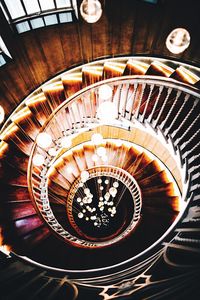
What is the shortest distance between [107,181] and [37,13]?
4783 mm

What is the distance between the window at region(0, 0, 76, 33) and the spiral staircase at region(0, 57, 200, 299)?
4.45ft

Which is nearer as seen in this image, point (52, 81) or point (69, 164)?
point (52, 81)

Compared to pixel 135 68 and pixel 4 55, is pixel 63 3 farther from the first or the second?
pixel 135 68

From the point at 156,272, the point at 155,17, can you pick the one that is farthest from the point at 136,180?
the point at 155,17

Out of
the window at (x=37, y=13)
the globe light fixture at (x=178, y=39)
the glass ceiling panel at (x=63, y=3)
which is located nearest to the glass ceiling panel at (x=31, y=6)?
the window at (x=37, y=13)

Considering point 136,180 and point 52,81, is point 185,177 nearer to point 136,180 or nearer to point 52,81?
point 136,180

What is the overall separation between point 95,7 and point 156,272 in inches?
173

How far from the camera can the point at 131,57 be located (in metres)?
6.14

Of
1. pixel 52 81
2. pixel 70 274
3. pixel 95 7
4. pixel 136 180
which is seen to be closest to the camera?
pixel 95 7

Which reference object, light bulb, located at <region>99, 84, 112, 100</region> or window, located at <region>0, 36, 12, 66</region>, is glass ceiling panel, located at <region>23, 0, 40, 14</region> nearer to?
window, located at <region>0, 36, 12, 66</region>

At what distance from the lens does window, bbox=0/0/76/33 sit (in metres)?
5.35

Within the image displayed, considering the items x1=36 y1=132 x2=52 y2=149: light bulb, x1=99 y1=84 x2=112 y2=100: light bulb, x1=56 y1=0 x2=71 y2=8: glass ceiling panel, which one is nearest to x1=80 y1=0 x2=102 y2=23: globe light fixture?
x1=99 y1=84 x2=112 y2=100: light bulb

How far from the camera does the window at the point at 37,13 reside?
535 centimetres

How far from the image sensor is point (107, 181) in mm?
6438
